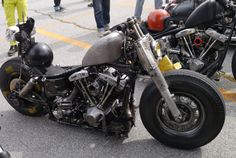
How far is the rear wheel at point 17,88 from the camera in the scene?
344cm

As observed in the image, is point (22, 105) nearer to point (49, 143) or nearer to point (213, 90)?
point (49, 143)

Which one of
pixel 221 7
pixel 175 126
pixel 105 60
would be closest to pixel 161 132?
pixel 175 126

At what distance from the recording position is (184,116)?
2.79 metres

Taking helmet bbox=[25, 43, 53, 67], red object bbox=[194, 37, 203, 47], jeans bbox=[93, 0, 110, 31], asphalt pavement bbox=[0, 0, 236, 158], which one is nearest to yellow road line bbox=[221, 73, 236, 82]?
asphalt pavement bbox=[0, 0, 236, 158]

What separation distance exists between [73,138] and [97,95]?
0.58 meters

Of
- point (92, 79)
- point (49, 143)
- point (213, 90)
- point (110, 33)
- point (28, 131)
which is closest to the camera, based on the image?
point (213, 90)

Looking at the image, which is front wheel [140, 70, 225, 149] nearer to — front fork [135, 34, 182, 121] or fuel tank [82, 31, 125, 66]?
front fork [135, 34, 182, 121]

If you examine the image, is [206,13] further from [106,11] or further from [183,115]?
[106,11]

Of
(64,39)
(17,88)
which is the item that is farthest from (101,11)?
(17,88)

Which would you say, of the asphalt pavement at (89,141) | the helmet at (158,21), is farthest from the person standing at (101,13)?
the asphalt pavement at (89,141)

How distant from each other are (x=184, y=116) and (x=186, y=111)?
5 centimetres

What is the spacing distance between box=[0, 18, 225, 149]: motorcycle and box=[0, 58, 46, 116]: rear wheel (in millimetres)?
118

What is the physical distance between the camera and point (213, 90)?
2582mm

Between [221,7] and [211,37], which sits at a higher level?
[221,7]
